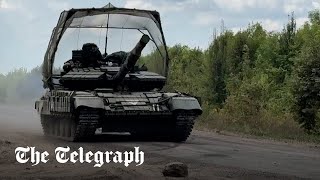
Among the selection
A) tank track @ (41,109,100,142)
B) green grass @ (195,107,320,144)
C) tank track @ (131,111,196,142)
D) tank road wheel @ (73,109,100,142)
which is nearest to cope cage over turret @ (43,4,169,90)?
tank track @ (41,109,100,142)

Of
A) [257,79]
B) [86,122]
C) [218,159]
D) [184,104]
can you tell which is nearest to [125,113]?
[86,122]

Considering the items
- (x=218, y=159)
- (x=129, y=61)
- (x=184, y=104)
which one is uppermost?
(x=129, y=61)

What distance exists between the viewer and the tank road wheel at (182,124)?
16.8m

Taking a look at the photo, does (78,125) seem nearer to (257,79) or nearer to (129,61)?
(129,61)

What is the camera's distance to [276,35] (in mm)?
40344

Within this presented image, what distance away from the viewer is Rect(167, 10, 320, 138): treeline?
857 inches

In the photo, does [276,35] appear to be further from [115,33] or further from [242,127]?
[115,33]

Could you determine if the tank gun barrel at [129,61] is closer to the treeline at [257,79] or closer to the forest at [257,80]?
the forest at [257,80]

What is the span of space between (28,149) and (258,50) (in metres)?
26.8

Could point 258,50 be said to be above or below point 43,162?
above

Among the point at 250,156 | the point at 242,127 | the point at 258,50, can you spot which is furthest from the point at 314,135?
the point at 258,50

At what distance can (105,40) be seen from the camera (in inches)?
765

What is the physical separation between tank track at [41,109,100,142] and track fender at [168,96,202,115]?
1.97 m

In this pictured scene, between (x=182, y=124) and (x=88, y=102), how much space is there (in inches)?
102
